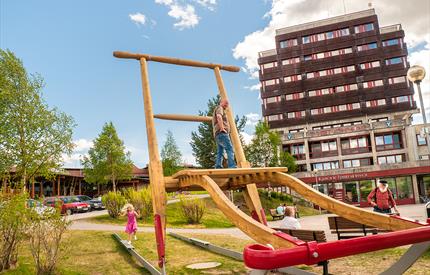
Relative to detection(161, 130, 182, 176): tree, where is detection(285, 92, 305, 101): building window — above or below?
above

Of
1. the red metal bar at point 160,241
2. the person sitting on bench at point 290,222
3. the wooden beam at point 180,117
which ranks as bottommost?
the person sitting on bench at point 290,222

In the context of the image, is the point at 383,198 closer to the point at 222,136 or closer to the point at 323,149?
the point at 222,136

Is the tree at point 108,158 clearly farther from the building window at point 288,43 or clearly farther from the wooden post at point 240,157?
the wooden post at point 240,157

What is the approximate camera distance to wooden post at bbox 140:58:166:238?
18.9 feet

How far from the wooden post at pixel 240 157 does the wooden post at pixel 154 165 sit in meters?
1.53

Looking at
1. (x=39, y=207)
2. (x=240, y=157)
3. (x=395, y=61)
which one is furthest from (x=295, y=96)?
(x=240, y=157)

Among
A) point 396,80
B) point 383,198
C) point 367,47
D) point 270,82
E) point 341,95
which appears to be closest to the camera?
point 383,198

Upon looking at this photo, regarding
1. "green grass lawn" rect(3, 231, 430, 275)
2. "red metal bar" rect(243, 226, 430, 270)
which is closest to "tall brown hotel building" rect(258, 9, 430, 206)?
"green grass lawn" rect(3, 231, 430, 275)

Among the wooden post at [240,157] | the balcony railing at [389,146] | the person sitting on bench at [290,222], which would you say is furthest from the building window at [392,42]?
the wooden post at [240,157]

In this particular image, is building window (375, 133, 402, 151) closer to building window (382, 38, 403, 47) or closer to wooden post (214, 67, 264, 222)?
building window (382, 38, 403, 47)

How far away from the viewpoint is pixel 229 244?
12250mm

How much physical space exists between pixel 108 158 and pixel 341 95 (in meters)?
37.6

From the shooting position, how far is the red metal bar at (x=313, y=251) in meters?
1.79

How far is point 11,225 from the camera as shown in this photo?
8.02 meters
